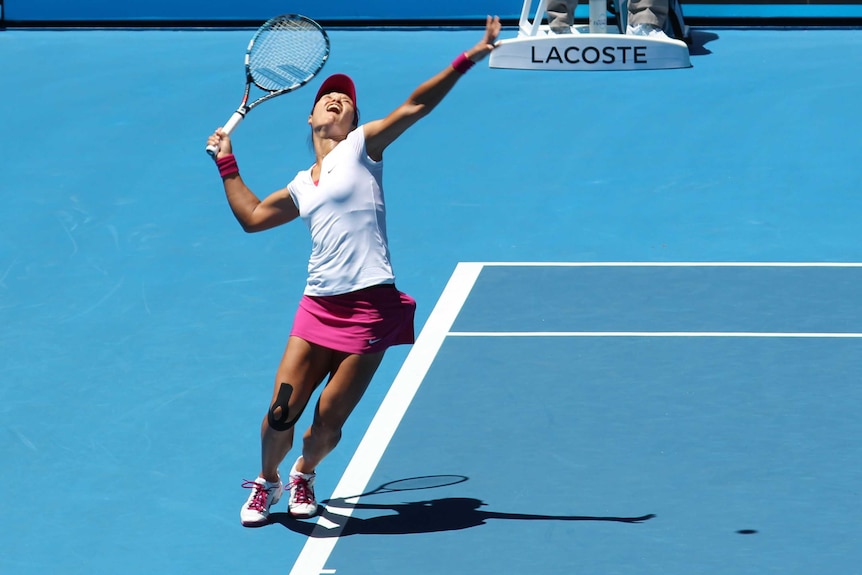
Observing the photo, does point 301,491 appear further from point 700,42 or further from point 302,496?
point 700,42

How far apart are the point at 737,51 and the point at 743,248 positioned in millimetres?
4135

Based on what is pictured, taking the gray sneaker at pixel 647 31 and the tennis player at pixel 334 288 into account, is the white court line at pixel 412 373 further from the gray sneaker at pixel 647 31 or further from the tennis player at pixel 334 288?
the gray sneaker at pixel 647 31

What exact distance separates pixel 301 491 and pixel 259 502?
0.59 feet

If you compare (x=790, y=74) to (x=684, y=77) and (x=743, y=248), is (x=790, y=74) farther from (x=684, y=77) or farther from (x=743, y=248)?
(x=743, y=248)

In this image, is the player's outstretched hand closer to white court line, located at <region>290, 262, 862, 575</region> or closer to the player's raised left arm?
the player's raised left arm

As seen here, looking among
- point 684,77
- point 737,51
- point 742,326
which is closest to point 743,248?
point 742,326

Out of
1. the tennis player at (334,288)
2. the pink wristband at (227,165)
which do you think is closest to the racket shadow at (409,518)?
the tennis player at (334,288)

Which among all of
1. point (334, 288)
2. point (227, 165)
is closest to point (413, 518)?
point (334, 288)

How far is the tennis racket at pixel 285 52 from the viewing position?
21.5 ft

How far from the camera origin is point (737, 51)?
13328mm

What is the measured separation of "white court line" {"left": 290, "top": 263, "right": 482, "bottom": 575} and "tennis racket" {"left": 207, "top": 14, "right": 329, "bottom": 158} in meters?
1.64

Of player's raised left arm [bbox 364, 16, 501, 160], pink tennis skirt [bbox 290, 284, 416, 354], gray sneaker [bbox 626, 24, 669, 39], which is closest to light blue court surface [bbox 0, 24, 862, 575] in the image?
gray sneaker [bbox 626, 24, 669, 39]

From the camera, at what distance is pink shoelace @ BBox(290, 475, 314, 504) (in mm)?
6008

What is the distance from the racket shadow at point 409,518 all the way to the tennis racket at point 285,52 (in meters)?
1.87
